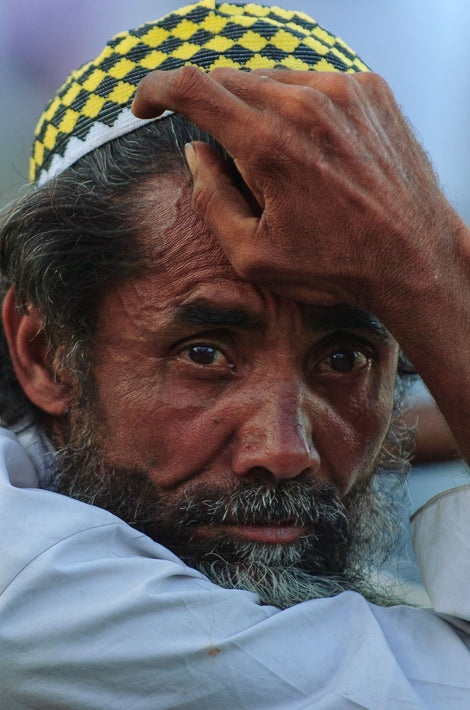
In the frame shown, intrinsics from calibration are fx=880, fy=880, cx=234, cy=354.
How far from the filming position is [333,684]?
1.65 meters

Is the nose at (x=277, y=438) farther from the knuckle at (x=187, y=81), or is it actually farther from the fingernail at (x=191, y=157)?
the knuckle at (x=187, y=81)

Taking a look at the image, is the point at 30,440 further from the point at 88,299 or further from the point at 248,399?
the point at 248,399

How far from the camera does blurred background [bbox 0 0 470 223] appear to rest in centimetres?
643

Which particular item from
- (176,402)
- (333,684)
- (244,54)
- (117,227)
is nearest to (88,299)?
(117,227)

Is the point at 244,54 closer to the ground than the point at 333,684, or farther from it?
farther from it

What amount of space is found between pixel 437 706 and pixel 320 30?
1.85 meters

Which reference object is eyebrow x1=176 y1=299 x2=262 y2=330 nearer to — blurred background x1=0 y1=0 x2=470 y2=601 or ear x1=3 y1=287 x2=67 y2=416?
ear x1=3 y1=287 x2=67 y2=416

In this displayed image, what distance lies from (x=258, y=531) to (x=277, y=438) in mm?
247

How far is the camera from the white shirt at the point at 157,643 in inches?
63.9

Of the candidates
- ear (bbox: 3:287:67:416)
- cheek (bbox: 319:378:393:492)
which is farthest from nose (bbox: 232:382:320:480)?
ear (bbox: 3:287:67:416)

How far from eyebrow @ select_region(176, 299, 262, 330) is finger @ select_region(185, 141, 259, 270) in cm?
19

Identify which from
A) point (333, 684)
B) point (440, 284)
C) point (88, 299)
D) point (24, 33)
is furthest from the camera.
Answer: point (24, 33)

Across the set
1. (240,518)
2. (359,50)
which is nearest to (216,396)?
(240,518)

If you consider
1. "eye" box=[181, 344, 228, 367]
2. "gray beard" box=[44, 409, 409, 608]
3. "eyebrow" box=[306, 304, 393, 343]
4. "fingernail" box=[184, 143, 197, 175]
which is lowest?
"gray beard" box=[44, 409, 409, 608]
